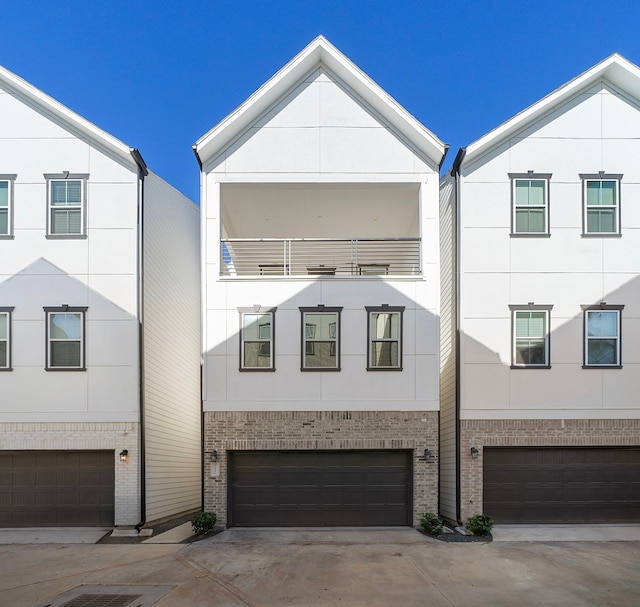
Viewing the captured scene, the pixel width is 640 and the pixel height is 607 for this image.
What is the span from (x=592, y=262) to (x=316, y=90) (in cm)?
800

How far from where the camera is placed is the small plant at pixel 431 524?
384 inches

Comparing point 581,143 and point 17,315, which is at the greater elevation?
point 581,143

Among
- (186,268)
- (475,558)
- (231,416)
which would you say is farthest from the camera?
(186,268)

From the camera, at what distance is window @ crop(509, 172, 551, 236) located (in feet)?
35.5

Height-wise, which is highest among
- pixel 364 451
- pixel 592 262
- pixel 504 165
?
pixel 504 165

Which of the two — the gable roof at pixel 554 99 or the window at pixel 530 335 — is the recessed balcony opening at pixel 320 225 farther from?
the window at pixel 530 335

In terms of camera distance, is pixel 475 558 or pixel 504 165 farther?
pixel 504 165

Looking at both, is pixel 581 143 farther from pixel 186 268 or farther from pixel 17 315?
pixel 17 315

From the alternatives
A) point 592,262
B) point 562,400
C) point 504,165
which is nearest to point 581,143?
point 504,165

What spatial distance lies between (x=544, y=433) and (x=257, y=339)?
715cm

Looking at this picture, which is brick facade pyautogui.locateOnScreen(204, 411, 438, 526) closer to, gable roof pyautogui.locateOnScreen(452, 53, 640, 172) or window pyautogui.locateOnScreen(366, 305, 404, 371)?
window pyautogui.locateOnScreen(366, 305, 404, 371)

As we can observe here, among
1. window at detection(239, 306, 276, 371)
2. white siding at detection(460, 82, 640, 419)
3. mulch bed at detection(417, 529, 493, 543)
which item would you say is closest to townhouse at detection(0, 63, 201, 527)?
window at detection(239, 306, 276, 371)

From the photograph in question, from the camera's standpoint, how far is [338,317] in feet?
34.8

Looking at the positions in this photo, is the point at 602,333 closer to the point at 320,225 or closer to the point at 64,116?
the point at 320,225
